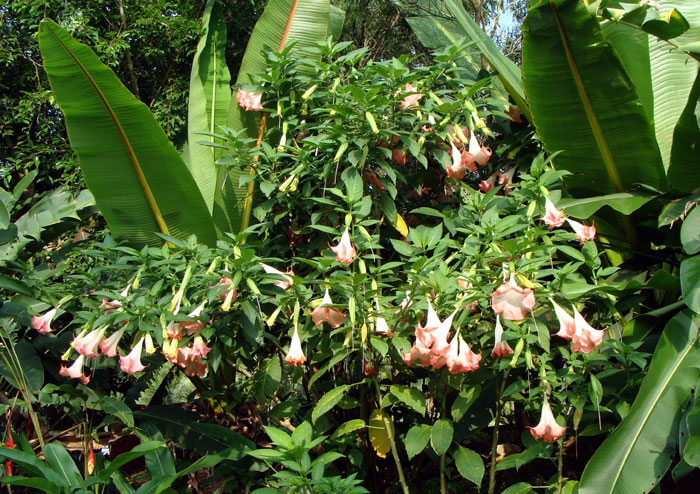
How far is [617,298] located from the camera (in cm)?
222

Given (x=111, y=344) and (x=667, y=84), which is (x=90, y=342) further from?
(x=667, y=84)

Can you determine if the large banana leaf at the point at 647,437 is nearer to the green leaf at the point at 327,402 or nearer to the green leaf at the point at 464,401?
the green leaf at the point at 464,401

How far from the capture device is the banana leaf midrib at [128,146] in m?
2.41

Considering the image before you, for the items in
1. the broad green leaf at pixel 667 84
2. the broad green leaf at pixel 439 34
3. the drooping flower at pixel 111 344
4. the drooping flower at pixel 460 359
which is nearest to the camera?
the drooping flower at pixel 460 359

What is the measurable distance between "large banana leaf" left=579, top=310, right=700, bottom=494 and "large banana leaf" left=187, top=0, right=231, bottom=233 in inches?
85.7

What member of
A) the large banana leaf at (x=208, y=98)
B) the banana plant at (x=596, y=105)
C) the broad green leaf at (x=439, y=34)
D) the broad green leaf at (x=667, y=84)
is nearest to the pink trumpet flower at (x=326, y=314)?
the banana plant at (x=596, y=105)

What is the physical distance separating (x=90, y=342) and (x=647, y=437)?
1761 millimetres

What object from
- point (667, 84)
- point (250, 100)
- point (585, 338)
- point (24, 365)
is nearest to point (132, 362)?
point (24, 365)

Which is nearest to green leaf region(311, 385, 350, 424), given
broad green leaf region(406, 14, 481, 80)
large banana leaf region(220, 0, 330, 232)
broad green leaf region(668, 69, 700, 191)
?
broad green leaf region(668, 69, 700, 191)

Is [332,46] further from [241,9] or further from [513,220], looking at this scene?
[241,9]

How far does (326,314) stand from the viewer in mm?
1914

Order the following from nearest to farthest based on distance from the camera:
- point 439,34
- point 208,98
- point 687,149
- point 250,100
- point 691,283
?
point 691,283
point 687,149
point 250,100
point 208,98
point 439,34

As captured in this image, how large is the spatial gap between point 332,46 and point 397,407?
1.52 meters

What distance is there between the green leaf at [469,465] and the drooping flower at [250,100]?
1.61 m
